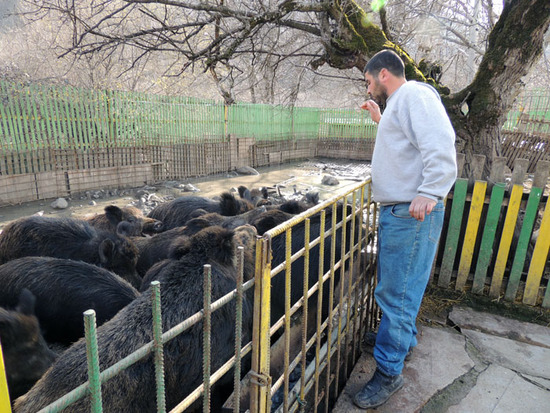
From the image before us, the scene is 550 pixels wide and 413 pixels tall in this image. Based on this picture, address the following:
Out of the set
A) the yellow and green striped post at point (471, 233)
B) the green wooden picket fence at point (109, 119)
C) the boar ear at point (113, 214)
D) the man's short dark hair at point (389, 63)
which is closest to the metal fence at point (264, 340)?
the man's short dark hair at point (389, 63)

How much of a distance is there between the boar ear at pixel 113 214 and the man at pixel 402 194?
429 centimetres

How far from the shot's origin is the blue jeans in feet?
8.86

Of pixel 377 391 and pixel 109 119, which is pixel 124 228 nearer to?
pixel 377 391

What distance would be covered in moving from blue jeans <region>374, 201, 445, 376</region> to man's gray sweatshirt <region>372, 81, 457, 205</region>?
17cm

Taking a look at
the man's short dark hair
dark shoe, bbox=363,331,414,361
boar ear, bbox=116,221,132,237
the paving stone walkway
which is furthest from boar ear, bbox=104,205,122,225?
the man's short dark hair

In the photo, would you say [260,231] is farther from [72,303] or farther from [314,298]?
[72,303]

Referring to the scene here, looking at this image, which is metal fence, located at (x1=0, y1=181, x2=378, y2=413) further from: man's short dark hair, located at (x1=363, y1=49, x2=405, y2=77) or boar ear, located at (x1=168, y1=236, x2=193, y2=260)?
man's short dark hair, located at (x1=363, y1=49, x2=405, y2=77)

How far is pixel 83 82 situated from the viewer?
724 inches

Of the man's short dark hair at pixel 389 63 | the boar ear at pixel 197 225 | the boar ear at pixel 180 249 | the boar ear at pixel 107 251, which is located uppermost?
the man's short dark hair at pixel 389 63

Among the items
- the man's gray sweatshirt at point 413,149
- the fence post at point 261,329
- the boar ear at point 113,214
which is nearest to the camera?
the fence post at point 261,329

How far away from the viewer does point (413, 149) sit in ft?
8.68

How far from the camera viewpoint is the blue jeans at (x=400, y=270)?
2701 millimetres

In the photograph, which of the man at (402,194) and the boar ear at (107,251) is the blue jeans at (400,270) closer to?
the man at (402,194)

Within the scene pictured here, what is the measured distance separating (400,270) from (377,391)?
0.92 m
